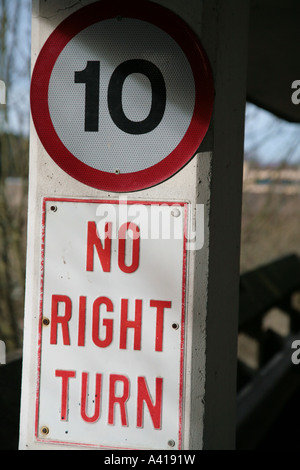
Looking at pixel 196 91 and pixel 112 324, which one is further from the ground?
pixel 196 91

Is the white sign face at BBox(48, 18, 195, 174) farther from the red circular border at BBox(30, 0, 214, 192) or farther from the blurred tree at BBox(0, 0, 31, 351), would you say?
the blurred tree at BBox(0, 0, 31, 351)

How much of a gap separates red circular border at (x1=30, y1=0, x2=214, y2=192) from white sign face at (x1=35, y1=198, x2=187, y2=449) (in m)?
0.08

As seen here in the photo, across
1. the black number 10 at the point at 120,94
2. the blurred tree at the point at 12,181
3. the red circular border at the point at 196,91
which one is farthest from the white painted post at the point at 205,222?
the blurred tree at the point at 12,181

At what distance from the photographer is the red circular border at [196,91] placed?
162 centimetres

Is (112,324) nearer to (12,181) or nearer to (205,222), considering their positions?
(205,222)

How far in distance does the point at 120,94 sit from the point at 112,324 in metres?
0.64

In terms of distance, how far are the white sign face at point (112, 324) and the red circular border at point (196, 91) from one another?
0.26ft

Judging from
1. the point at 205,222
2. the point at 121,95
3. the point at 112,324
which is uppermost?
the point at 121,95

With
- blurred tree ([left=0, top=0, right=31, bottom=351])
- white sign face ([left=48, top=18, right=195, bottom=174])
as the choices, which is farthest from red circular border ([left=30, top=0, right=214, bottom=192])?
blurred tree ([left=0, top=0, right=31, bottom=351])

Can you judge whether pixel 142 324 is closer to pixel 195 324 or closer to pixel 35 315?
pixel 195 324

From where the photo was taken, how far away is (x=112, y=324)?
1688 millimetres

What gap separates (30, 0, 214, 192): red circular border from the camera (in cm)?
162

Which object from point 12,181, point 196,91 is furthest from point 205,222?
point 12,181

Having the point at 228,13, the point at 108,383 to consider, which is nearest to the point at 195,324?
the point at 108,383
